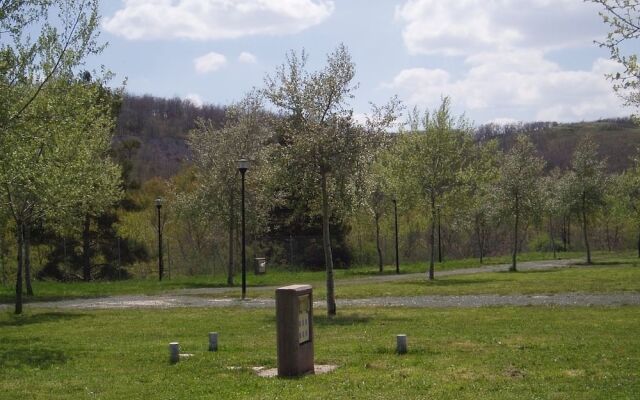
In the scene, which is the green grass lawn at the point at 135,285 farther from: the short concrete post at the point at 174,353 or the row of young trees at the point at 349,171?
the short concrete post at the point at 174,353

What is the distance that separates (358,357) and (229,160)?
23214 mm

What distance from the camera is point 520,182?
38.7 m

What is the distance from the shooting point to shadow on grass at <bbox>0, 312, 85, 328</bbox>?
19188 millimetres

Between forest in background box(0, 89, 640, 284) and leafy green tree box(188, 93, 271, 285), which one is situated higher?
leafy green tree box(188, 93, 271, 285)

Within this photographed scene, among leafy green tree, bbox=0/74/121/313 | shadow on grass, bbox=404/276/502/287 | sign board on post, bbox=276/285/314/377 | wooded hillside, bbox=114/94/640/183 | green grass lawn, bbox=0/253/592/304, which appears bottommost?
shadow on grass, bbox=404/276/502/287

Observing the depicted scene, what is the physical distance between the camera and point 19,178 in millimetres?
15312

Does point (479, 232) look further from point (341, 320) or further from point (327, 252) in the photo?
point (341, 320)

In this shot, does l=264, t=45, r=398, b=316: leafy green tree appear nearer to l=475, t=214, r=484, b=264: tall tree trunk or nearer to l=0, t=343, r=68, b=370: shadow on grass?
l=0, t=343, r=68, b=370: shadow on grass

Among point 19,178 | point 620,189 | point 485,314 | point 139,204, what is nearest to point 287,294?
point 19,178

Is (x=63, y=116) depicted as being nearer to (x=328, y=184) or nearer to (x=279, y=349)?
(x=328, y=184)

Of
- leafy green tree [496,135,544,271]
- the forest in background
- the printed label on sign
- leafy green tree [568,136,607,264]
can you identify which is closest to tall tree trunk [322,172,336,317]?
the printed label on sign

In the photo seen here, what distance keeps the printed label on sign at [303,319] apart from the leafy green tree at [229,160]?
22747 millimetres

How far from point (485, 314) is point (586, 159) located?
30.2 m

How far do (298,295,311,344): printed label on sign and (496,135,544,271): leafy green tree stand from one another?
29.7 metres
